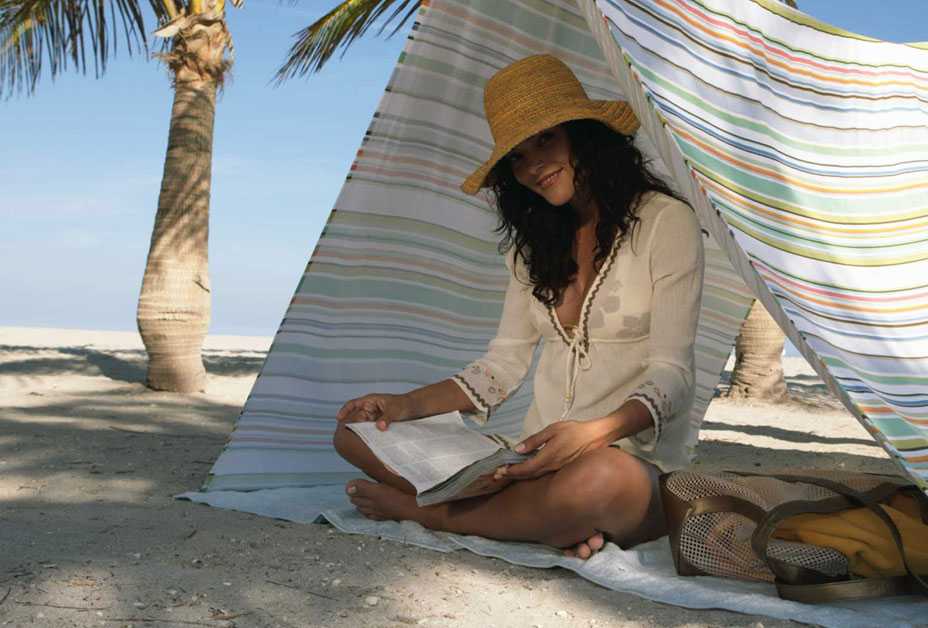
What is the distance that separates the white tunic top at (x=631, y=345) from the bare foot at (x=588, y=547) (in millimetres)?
270

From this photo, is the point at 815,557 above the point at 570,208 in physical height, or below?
below

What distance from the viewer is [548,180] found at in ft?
9.18

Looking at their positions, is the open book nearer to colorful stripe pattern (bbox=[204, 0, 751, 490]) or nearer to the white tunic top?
the white tunic top

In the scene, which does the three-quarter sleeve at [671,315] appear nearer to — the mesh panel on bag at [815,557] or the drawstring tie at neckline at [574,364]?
the drawstring tie at neckline at [574,364]

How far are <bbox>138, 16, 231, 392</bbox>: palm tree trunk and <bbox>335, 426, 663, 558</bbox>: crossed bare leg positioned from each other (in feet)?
15.3

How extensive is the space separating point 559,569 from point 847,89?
1.53 m

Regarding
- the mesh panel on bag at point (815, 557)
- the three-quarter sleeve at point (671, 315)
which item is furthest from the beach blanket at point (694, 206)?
the three-quarter sleeve at point (671, 315)

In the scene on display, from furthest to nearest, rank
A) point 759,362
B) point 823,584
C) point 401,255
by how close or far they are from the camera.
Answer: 1. point 759,362
2. point 401,255
3. point 823,584

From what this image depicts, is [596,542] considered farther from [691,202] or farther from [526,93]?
[526,93]

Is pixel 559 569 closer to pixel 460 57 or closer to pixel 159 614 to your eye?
pixel 159 614

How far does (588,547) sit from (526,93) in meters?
1.22

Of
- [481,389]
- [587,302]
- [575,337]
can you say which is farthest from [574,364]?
[481,389]

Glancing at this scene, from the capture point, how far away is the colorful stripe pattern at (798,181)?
2.06 meters

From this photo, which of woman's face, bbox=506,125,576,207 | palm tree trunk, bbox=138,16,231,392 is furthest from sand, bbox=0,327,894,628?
palm tree trunk, bbox=138,16,231,392
